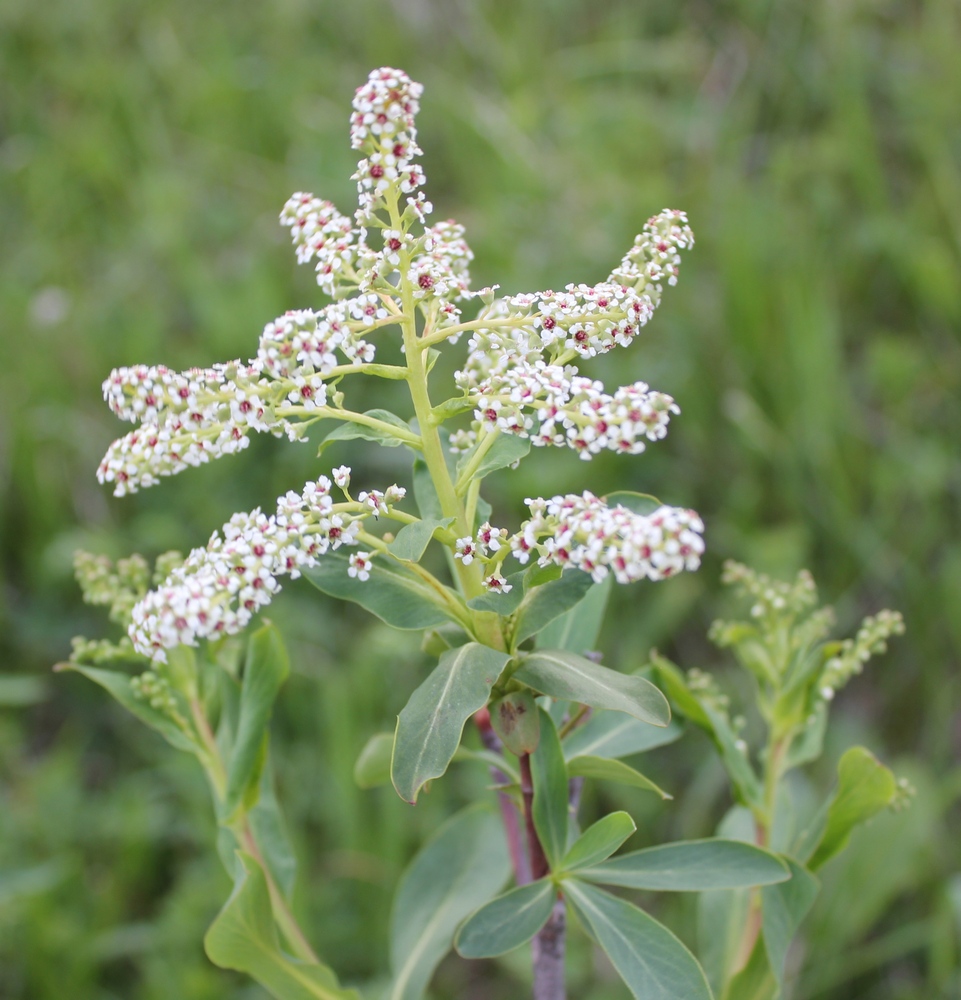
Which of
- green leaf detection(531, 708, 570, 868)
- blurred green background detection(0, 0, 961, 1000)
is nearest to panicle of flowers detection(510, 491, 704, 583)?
green leaf detection(531, 708, 570, 868)

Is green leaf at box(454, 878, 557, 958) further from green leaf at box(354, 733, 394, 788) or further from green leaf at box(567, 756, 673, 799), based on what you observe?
green leaf at box(354, 733, 394, 788)

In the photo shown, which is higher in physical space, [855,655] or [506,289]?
[506,289]

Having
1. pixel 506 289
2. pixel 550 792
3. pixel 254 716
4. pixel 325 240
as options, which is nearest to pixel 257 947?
pixel 254 716

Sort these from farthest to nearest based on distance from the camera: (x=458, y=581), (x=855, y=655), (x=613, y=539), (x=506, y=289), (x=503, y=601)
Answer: (x=506, y=289) → (x=855, y=655) → (x=458, y=581) → (x=503, y=601) → (x=613, y=539)

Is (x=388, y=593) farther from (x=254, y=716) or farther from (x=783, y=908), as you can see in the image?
(x=783, y=908)

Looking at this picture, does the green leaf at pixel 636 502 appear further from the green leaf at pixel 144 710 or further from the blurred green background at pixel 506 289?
the blurred green background at pixel 506 289

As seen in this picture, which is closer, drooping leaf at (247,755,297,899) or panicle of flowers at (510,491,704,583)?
panicle of flowers at (510,491,704,583)
